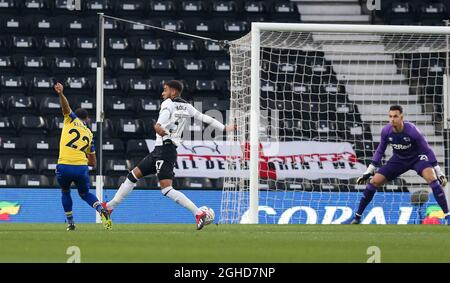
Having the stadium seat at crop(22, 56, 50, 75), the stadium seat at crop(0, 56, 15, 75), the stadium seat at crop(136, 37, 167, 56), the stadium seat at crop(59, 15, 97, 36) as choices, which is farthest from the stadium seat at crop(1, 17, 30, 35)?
the stadium seat at crop(136, 37, 167, 56)

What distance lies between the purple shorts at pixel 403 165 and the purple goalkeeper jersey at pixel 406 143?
0.16ft

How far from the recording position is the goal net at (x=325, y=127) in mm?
20406

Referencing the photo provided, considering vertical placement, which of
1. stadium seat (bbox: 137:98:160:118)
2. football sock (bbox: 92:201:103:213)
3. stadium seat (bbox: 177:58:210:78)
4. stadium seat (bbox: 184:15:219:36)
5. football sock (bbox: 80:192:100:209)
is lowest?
football sock (bbox: 92:201:103:213)

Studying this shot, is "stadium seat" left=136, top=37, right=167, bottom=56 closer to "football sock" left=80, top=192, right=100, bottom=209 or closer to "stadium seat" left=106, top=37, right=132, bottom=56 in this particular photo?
"stadium seat" left=106, top=37, right=132, bottom=56

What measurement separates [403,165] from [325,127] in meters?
6.04

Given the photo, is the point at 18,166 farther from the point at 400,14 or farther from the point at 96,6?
the point at 400,14

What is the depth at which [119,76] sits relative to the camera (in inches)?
1045

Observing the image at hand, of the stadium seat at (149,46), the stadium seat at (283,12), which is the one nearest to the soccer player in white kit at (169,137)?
the stadium seat at (149,46)

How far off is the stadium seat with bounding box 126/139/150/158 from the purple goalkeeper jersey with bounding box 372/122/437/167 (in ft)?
24.7

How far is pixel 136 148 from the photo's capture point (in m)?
24.5

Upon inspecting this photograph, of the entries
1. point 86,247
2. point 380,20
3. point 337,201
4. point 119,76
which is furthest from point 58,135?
point 86,247

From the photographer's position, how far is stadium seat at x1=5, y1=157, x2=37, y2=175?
23922 millimetres

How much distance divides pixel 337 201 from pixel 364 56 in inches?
163

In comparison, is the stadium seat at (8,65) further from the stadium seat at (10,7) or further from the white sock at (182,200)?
the white sock at (182,200)
